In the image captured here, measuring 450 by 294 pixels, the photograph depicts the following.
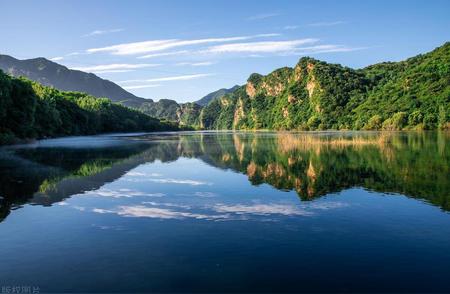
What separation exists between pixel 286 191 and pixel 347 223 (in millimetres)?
9563

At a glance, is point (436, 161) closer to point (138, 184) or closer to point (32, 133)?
point (138, 184)

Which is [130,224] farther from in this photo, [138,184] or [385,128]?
[385,128]

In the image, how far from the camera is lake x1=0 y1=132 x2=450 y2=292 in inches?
539

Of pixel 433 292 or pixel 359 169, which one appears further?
pixel 359 169

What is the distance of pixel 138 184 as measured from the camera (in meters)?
35.5

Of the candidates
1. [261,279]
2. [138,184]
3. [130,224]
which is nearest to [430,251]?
[261,279]

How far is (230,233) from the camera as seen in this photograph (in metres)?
19.2

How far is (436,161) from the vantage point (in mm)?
44312

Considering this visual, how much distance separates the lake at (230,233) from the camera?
539 inches

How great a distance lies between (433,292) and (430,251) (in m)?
4.12

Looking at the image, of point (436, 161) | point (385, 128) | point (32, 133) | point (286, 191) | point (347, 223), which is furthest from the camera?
point (385, 128)

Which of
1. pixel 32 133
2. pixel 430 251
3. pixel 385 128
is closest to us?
pixel 430 251

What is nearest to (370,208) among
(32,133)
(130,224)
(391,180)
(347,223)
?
(347,223)

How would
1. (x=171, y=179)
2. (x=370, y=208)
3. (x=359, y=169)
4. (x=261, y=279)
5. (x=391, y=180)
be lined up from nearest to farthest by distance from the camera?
(x=261, y=279) < (x=370, y=208) < (x=391, y=180) < (x=171, y=179) < (x=359, y=169)
